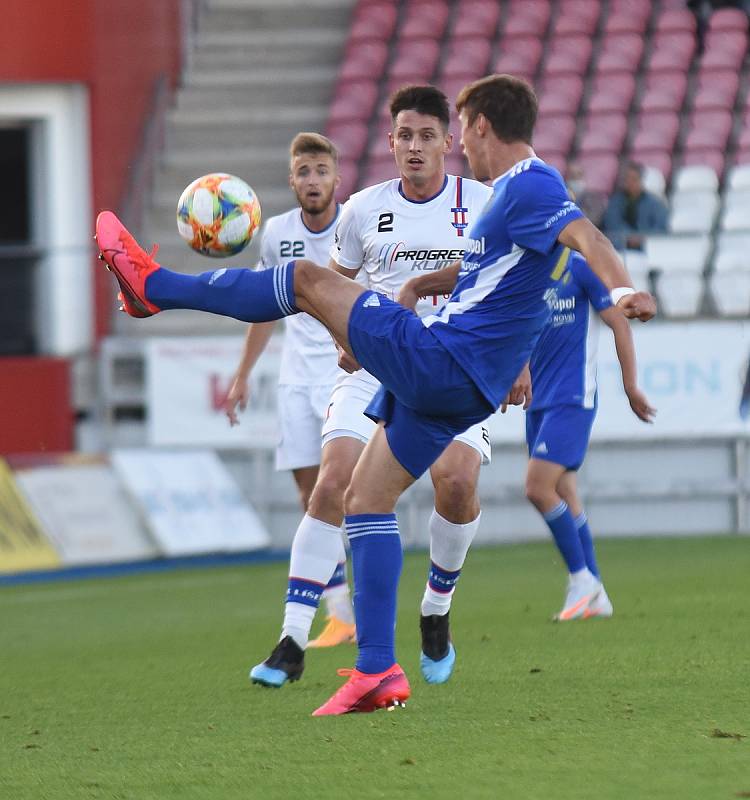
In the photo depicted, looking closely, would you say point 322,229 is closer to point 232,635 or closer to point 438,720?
point 232,635

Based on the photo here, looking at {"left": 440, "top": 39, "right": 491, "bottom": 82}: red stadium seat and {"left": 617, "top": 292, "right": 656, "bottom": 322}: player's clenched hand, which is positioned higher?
{"left": 440, "top": 39, "right": 491, "bottom": 82}: red stadium seat

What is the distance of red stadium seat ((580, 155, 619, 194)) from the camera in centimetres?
1678

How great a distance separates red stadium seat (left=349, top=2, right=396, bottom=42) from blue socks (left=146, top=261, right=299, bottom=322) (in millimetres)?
14579

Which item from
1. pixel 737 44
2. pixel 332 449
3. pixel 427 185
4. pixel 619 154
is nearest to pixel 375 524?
pixel 332 449

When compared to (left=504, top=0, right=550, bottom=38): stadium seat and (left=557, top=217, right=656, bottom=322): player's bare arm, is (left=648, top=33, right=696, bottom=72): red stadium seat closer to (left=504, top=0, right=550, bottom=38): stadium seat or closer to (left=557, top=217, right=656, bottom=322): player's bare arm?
(left=504, top=0, right=550, bottom=38): stadium seat

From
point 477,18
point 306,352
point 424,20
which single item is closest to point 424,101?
point 306,352

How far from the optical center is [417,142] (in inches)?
251

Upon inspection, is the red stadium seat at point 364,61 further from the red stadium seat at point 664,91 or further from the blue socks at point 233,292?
the blue socks at point 233,292

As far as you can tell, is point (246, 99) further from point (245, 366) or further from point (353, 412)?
point (353, 412)

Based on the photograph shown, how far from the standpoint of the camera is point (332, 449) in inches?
255

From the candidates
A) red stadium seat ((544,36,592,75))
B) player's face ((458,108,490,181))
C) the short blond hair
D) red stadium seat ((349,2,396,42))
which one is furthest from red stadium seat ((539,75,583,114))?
player's face ((458,108,490,181))

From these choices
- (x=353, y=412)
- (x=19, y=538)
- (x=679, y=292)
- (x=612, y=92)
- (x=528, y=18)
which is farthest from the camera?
(x=528, y=18)

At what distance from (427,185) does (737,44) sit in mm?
12510

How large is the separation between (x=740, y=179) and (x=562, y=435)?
24.9 ft
